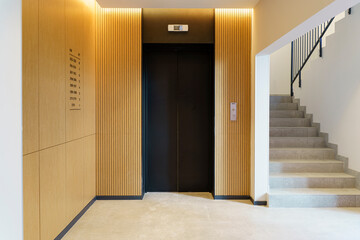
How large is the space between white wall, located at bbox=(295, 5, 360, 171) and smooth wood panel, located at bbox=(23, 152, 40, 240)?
195 inches

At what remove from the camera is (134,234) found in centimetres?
373

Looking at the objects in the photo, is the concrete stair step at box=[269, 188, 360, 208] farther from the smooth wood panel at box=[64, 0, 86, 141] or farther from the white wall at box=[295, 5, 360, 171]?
the smooth wood panel at box=[64, 0, 86, 141]

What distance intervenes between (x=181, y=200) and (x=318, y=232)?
7.36 ft

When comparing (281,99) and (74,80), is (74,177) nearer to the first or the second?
(74,80)

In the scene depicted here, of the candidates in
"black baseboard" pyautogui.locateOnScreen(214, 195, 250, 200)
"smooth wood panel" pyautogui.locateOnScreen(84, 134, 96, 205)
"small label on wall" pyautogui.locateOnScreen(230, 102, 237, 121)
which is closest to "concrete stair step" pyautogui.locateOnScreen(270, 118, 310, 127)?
"small label on wall" pyautogui.locateOnScreen(230, 102, 237, 121)

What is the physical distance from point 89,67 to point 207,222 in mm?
3052

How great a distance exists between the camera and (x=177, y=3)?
→ 4727mm

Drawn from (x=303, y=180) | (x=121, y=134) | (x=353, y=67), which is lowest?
(x=303, y=180)

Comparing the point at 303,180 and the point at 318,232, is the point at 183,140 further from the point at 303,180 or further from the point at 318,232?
the point at 318,232

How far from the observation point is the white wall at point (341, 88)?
509 cm

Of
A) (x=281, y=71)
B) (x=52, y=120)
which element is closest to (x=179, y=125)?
(x=52, y=120)

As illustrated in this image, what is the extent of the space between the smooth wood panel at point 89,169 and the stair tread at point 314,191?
299 centimetres
